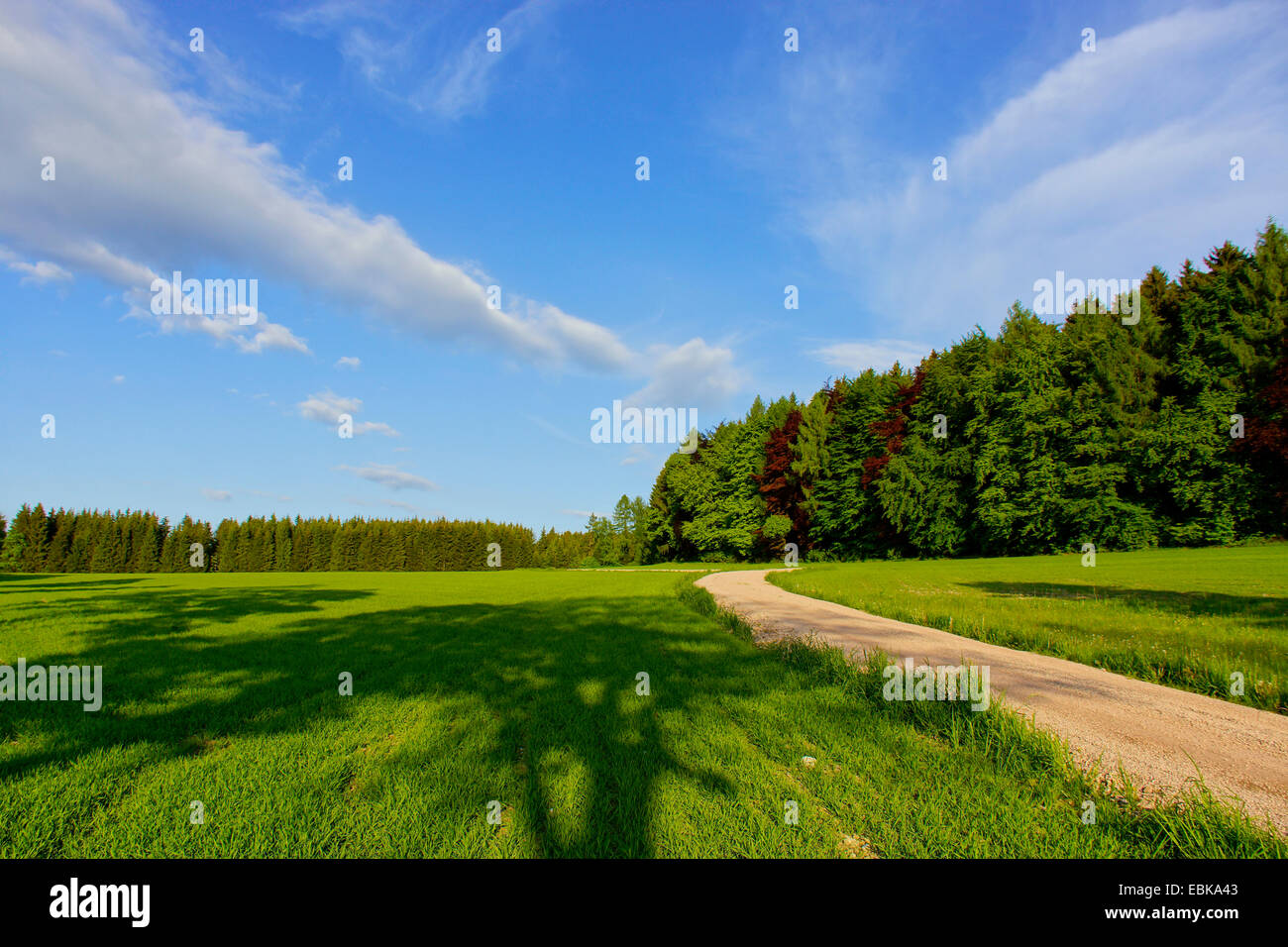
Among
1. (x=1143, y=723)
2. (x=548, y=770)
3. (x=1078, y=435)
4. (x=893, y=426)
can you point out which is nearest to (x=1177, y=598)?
(x=1143, y=723)

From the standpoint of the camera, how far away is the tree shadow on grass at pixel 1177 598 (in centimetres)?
1197

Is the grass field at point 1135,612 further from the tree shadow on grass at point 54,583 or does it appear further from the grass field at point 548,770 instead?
the tree shadow on grass at point 54,583

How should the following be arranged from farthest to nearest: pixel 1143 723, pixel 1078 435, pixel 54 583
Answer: pixel 1078 435 < pixel 54 583 < pixel 1143 723

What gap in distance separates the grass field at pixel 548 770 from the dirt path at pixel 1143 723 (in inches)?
33.1

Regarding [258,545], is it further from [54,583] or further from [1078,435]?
[1078,435]

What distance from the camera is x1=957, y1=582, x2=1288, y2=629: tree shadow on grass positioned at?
39.3 ft

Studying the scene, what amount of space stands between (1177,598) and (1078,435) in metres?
30.4

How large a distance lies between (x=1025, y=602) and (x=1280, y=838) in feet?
47.0

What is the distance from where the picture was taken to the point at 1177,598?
14703 mm

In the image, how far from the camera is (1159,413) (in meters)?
36.8

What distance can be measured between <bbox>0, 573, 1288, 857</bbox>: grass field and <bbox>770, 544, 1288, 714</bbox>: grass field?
→ 4.90 meters

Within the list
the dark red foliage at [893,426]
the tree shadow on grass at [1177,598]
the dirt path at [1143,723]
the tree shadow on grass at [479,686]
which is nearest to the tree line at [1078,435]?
the dark red foliage at [893,426]

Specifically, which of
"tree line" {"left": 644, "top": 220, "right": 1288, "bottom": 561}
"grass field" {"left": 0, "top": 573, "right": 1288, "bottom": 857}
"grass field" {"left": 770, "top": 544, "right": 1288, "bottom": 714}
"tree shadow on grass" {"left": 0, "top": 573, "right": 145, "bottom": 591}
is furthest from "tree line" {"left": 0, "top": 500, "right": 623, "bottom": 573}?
"grass field" {"left": 0, "top": 573, "right": 1288, "bottom": 857}
